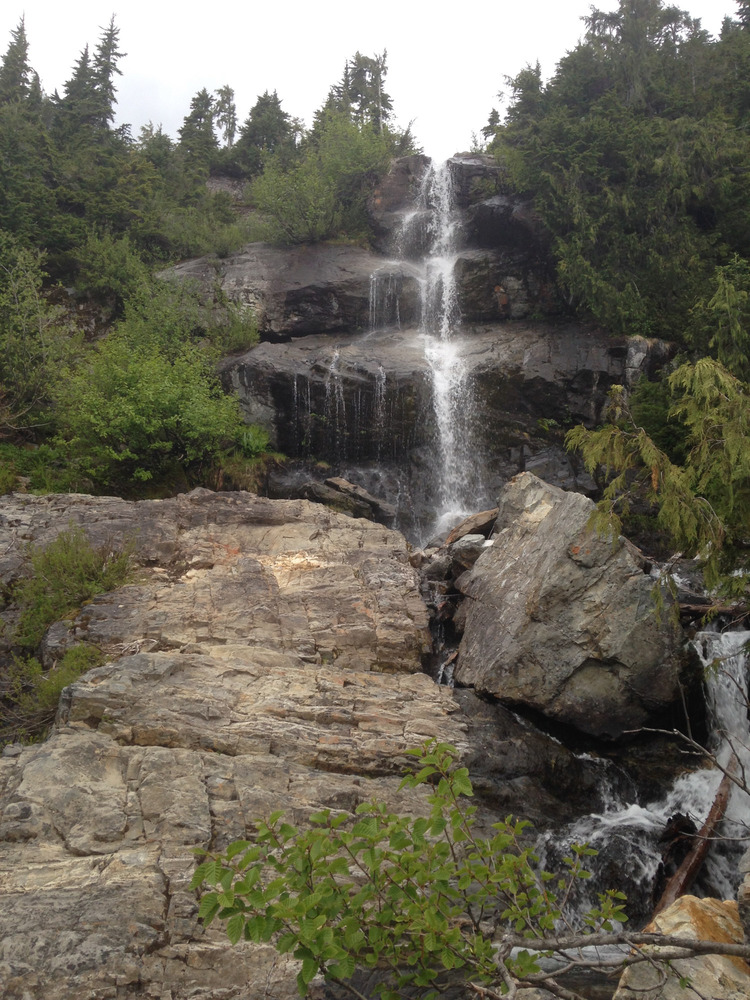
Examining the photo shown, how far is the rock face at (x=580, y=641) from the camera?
897 centimetres

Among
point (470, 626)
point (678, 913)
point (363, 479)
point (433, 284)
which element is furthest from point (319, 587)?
point (433, 284)

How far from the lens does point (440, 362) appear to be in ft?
64.0

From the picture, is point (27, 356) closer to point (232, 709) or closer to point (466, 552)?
point (466, 552)

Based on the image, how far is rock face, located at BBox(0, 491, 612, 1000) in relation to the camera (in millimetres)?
5066

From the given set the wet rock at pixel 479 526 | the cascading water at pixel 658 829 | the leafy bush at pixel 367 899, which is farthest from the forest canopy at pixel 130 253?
the leafy bush at pixel 367 899

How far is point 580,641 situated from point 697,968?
16.5 ft

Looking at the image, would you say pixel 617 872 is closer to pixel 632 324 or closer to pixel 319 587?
pixel 319 587

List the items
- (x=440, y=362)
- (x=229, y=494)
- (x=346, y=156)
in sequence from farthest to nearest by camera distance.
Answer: (x=346, y=156), (x=440, y=362), (x=229, y=494)

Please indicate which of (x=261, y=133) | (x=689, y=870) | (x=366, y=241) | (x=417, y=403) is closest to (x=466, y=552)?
(x=689, y=870)

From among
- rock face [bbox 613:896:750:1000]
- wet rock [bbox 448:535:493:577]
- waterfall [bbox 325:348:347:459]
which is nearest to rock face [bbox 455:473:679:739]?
wet rock [bbox 448:535:493:577]

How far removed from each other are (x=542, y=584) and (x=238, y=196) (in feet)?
105

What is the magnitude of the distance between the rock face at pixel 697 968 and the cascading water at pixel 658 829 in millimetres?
1731

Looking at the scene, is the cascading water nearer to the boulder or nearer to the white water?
the white water

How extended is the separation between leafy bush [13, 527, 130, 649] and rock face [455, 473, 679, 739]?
217 inches
